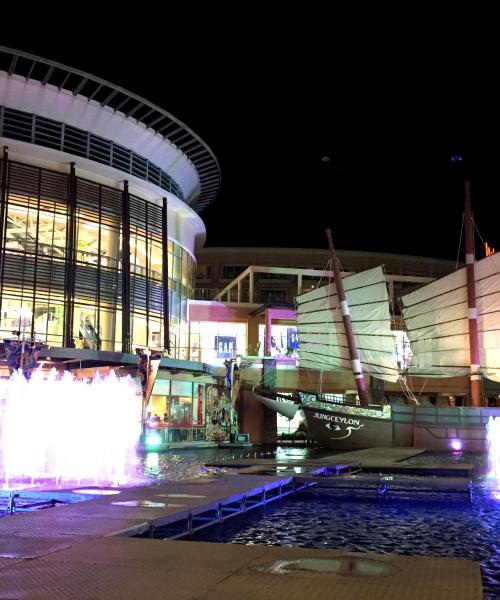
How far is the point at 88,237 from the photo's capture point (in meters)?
35.2

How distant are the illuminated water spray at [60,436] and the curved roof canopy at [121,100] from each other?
632 inches

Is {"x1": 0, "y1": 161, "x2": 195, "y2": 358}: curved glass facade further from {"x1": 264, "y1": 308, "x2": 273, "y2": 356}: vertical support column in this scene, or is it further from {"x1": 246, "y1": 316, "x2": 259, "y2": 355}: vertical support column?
{"x1": 246, "y1": 316, "x2": 259, "y2": 355}: vertical support column

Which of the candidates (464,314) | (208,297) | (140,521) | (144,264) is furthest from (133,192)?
(140,521)

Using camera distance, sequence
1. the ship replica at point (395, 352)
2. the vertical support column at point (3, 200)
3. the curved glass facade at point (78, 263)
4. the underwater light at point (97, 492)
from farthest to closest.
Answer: the ship replica at point (395, 352) → the curved glass facade at point (78, 263) → the vertical support column at point (3, 200) → the underwater light at point (97, 492)

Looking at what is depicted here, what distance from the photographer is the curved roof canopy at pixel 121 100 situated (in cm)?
3272

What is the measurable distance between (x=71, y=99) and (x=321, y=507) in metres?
27.7

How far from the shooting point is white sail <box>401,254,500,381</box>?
3838 centimetres

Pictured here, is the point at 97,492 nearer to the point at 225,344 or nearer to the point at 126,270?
the point at 126,270

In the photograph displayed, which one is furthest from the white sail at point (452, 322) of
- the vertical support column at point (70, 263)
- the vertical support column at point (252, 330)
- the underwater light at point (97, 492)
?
the underwater light at point (97, 492)

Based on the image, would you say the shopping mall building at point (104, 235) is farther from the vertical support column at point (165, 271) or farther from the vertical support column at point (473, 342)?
the vertical support column at point (473, 342)

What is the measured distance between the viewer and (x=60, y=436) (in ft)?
71.5

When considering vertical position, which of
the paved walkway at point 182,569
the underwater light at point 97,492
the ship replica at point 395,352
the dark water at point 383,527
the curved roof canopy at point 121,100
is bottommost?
the dark water at point 383,527

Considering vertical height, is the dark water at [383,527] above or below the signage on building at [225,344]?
below

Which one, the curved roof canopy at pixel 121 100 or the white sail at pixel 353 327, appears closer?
the curved roof canopy at pixel 121 100
